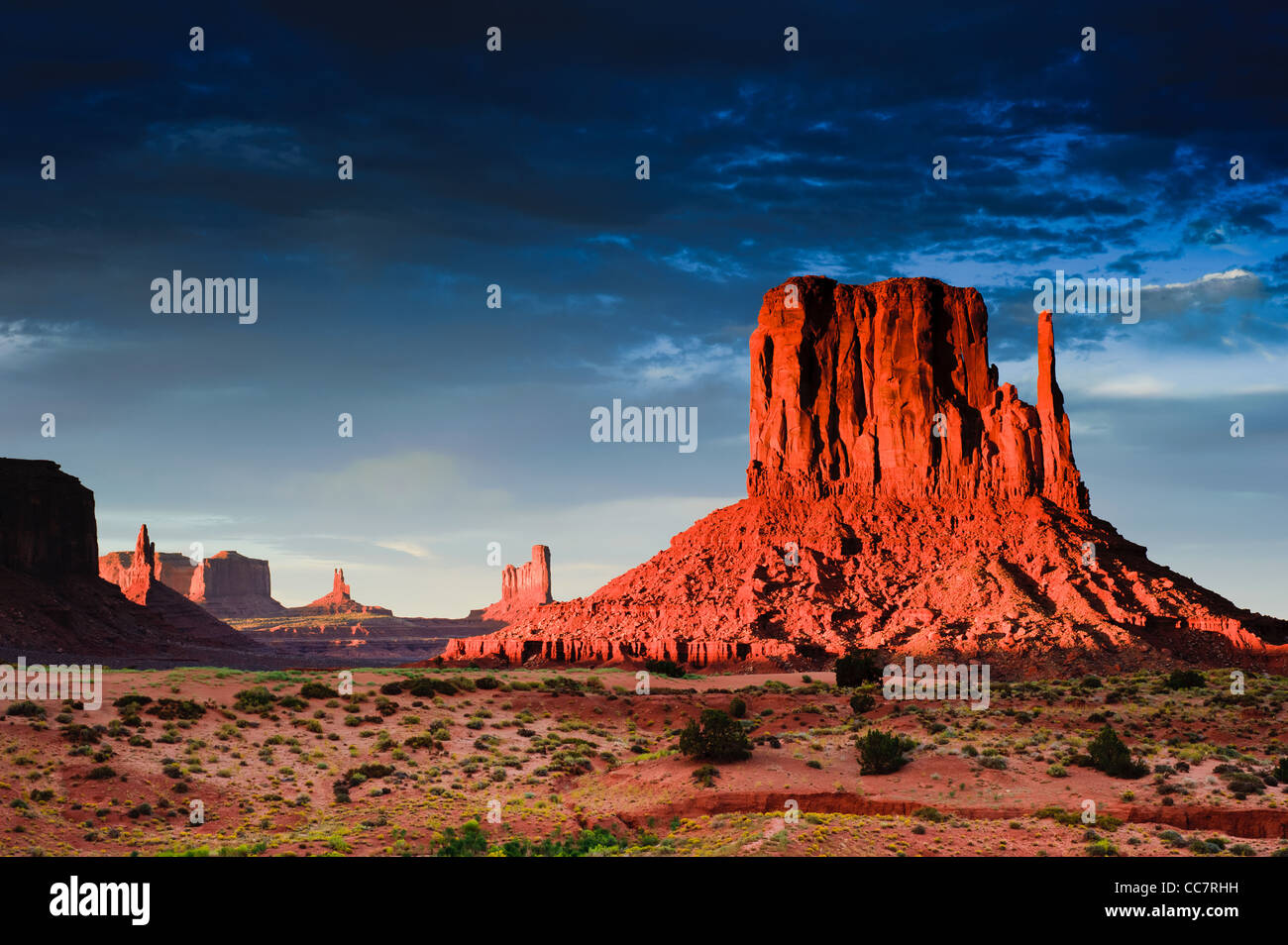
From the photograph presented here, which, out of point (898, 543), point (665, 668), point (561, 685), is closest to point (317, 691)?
point (561, 685)

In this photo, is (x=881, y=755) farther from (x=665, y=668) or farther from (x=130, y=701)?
(x=665, y=668)

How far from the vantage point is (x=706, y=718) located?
37531mm

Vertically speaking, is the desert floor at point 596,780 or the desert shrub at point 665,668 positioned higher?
the desert floor at point 596,780

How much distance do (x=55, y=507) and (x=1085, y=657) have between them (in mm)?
145950

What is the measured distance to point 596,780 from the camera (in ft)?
123

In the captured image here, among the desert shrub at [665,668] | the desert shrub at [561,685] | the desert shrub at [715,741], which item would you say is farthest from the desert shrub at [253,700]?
the desert shrub at [665,668]

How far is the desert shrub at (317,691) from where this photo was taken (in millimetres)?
48938

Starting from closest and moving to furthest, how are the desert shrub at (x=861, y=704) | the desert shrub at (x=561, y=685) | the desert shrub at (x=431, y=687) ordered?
the desert shrub at (x=861, y=704) → the desert shrub at (x=431, y=687) → the desert shrub at (x=561, y=685)

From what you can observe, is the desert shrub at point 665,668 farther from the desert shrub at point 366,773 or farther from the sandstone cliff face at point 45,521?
the sandstone cliff face at point 45,521

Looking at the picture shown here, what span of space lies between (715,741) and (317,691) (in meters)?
23.0

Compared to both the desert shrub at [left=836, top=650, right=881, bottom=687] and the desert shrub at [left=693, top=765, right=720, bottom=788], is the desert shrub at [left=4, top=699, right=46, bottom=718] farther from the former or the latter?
the desert shrub at [left=836, top=650, right=881, bottom=687]

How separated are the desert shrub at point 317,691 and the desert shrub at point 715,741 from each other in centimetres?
2083
